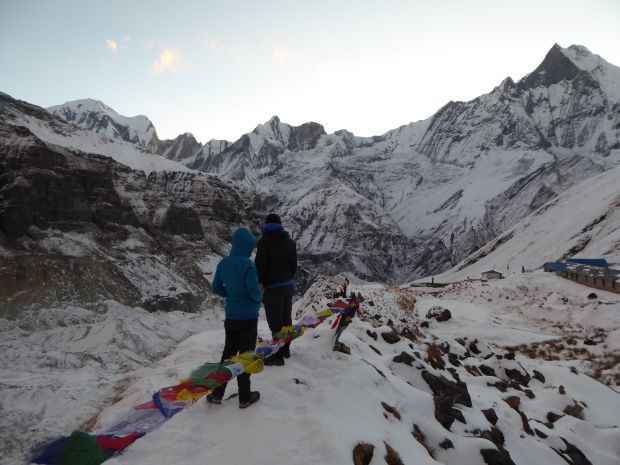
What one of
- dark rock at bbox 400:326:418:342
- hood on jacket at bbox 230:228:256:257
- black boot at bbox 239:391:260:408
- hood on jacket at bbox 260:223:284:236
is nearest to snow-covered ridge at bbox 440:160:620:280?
dark rock at bbox 400:326:418:342

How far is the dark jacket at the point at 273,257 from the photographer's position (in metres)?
7.17

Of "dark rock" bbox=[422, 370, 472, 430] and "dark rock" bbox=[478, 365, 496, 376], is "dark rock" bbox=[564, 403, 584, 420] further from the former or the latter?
"dark rock" bbox=[422, 370, 472, 430]

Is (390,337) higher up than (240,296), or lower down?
lower down

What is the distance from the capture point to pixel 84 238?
55781 millimetres

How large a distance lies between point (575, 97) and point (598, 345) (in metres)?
218

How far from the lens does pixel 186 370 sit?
9.61 m

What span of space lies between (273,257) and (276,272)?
276mm

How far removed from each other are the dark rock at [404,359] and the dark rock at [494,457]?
2665mm

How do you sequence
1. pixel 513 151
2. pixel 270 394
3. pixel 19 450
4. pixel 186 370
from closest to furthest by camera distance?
pixel 270 394 < pixel 19 450 < pixel 186 370 < pixel 513 151

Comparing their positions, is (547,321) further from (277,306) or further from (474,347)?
(277,306)

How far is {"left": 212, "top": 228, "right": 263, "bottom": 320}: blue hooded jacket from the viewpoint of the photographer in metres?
5.82

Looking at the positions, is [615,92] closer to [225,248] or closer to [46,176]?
[225,248]

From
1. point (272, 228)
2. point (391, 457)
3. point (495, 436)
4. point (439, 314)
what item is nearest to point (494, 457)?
point (495, 436)

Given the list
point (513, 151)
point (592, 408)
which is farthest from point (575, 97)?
point (592, 408)
